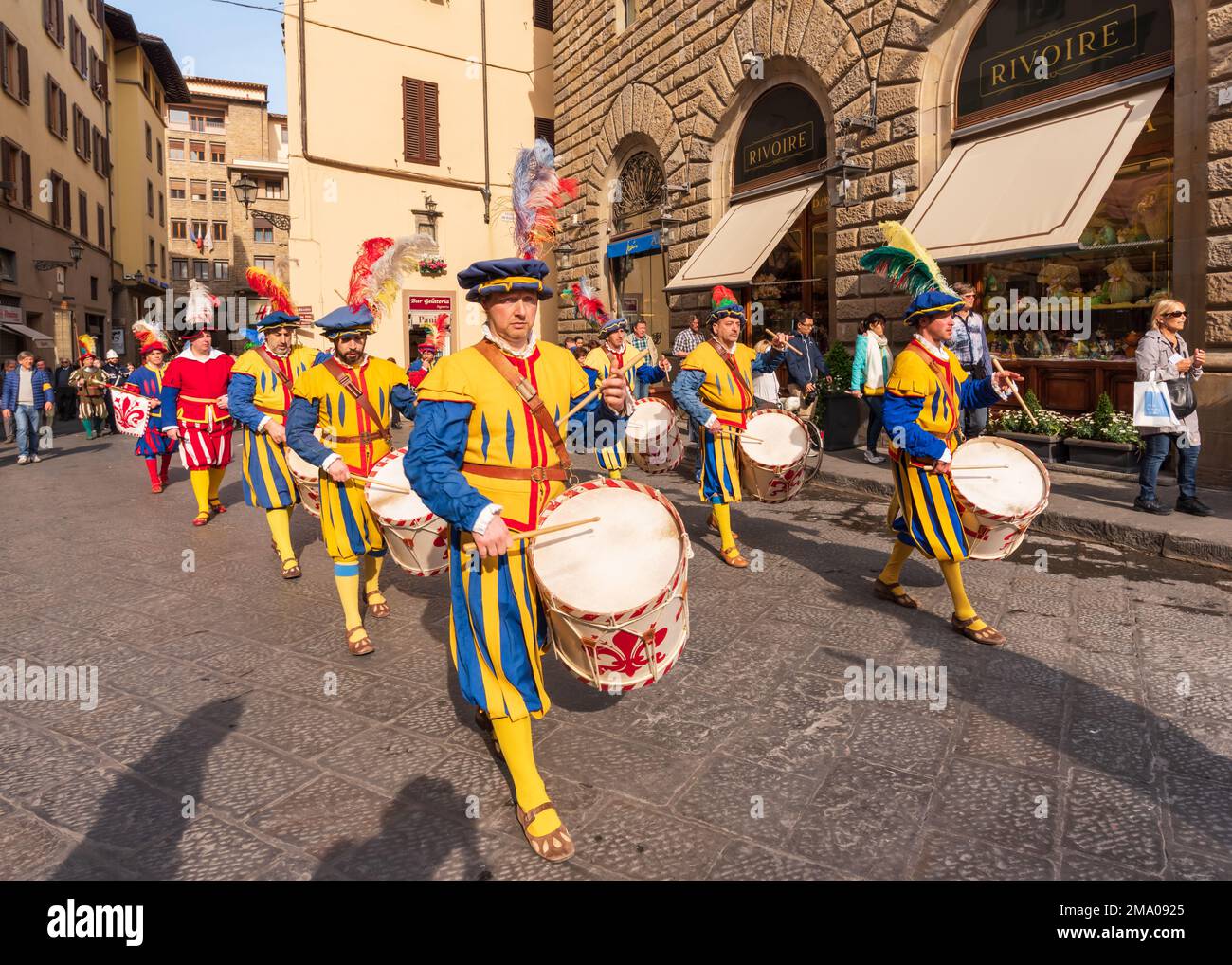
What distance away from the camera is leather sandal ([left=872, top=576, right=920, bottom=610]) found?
5.13 metres

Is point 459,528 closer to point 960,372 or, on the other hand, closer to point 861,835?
point 861,835

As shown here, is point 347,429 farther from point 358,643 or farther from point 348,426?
point 358,643

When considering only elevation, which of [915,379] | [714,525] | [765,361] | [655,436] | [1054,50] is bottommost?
[714,525]

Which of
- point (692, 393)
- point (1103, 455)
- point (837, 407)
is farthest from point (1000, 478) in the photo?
point (837, 407)

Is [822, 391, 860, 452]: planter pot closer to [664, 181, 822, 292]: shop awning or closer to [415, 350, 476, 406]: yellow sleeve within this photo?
[664, 181, 822, 292]: shop awning

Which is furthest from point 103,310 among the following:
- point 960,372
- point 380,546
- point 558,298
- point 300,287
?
point 960,372

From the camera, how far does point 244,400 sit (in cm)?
604

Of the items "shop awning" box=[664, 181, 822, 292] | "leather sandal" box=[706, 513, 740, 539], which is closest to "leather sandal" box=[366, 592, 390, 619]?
"leather sandal" box=[706, 513, 740, 539]

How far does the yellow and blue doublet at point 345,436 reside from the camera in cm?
476

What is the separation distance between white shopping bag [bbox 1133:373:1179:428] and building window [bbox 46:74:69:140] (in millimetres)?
29556

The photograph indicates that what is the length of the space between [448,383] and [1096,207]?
844 centimetres

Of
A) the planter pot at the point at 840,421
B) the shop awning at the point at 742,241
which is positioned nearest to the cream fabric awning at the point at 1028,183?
the planter pot at the point at 840,421

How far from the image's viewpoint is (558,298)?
22453mm

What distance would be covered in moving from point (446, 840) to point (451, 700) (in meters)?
1.14
